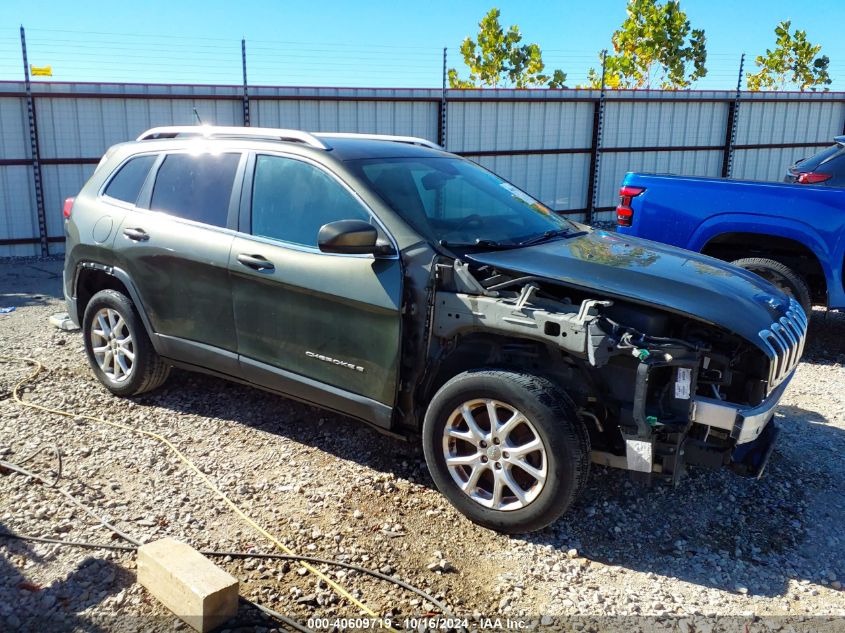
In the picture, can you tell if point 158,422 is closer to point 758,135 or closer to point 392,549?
point 392,549

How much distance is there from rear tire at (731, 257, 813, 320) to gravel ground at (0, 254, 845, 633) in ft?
4.81

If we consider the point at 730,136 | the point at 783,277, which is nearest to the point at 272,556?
the point at 783,277

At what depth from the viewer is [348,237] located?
372 centimetres

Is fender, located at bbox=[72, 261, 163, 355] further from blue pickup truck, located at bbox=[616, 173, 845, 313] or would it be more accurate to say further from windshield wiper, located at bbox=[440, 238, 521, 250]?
blue pickup truck, located at bbox=[616, 173, 845, 313]

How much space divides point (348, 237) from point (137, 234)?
1.86 metres

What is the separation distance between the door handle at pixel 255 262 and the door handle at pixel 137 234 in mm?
864

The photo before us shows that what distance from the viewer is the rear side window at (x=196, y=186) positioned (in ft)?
15.1

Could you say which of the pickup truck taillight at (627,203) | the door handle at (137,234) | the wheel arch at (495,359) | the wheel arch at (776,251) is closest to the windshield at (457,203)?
the wheel arch at (495,359)

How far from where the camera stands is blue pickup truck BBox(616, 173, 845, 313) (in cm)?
631

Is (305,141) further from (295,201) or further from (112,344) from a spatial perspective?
(112,344)

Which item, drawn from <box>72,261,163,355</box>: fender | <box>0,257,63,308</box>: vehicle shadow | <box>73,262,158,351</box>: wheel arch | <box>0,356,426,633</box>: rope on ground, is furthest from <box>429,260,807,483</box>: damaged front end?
<box>0,257,63,308</box>: vehicle shadow

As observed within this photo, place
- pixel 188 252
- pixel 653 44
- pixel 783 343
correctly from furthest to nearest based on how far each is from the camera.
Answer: pixel 653 44 < pixel 188 252 < pixel 783 343

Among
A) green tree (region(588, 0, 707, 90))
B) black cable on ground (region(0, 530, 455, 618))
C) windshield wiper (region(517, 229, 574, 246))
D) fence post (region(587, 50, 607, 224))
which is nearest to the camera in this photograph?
black cable on ground (region(0, 530, 455, 618))

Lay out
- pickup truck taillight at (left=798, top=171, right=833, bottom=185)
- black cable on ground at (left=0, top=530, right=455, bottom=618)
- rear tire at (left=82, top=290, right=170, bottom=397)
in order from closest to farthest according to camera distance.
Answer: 1. black cable on ground at (left=0, top=530, right=455, bottom=618)
2. rear tire at (left=82, top=290, right=170, bottom=397)
3. pickup truck taillight at (left=798, top=171, right=833, bottom=185)
